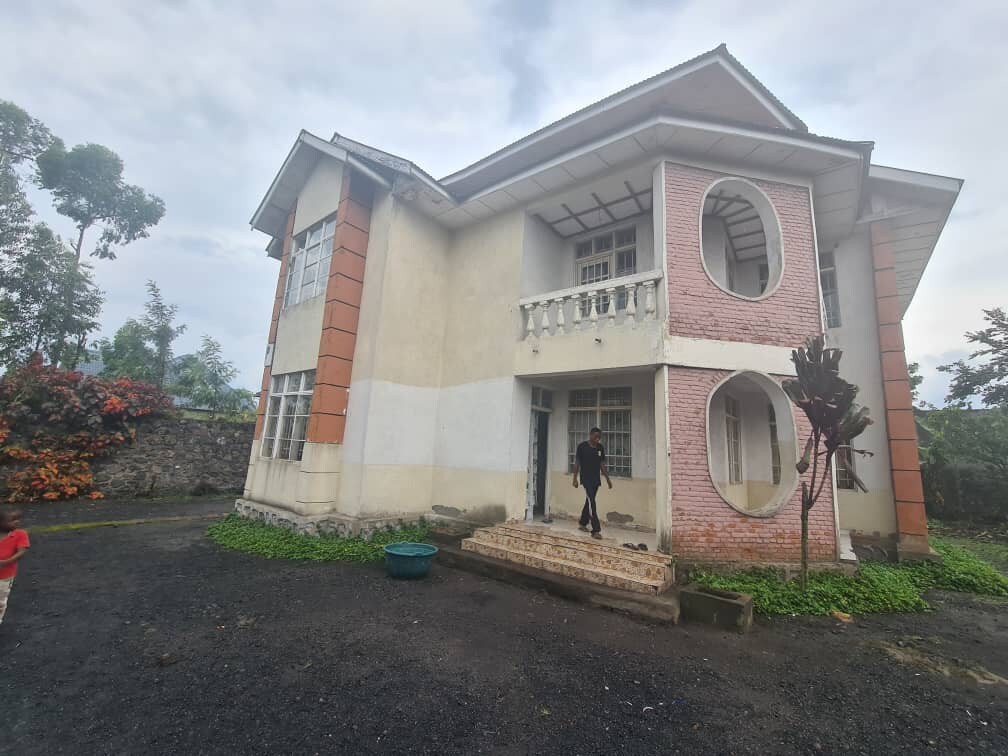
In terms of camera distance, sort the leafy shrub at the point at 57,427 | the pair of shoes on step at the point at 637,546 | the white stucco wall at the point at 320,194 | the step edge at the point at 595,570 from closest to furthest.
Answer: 1. the step edge at the point at 595,570
2. the pair of shoes on step at the point at 637,546
3. the white stucco wall at the point at 320,194
4. the leafy shrub at the point at 57,427

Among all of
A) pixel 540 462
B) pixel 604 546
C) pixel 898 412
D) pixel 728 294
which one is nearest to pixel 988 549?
pixel 898 412

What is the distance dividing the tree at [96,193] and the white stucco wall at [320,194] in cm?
1594

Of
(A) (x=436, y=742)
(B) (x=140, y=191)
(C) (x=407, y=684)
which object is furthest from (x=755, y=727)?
(B) (x=140, y=191)

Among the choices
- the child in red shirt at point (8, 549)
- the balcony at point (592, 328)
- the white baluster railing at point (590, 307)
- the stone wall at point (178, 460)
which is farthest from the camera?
the stone wall at point (178, 460)

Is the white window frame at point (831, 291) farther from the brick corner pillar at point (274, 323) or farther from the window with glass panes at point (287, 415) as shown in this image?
the brick corner pillar at point (274, 323)

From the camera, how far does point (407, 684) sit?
3.37 m

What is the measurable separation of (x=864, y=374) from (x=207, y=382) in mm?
20643

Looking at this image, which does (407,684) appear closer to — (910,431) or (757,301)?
(757,301)

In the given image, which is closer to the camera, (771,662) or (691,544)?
(771,662)

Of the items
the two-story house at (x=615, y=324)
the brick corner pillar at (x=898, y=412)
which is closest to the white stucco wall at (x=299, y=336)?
the two-story house at (x=615, y=324)

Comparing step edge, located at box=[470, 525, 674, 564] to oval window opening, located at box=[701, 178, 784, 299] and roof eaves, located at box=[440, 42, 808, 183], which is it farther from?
roof eaves, located at box=[440, 42, 808, 183]

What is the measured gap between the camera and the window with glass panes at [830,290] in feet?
28.4

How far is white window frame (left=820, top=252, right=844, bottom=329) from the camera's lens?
8648mm

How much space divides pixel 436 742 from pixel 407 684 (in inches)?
29.7
